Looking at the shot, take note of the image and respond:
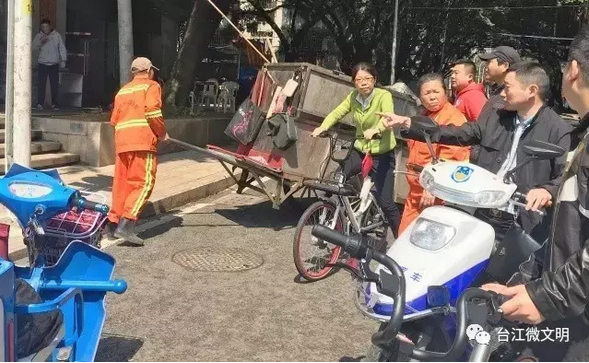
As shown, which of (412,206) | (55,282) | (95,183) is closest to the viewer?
(55,282)

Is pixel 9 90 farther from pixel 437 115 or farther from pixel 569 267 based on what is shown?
pixel 569 267

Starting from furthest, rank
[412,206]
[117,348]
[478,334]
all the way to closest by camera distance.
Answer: [412,206] → [117,348] → [478,334]

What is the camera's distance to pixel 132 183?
20.2 ft

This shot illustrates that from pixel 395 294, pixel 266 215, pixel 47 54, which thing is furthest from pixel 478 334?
pixel 47 54

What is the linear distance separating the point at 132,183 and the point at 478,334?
4.82 m

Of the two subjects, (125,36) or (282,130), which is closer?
(282,130)

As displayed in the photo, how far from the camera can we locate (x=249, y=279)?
17.6 feet

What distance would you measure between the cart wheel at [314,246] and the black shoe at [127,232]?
1749mm

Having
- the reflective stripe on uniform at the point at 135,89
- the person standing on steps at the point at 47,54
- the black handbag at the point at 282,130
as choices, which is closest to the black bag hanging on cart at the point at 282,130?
the black handbag at the point at 282,130

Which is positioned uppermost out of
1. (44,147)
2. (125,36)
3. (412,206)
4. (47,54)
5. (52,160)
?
(125,36)

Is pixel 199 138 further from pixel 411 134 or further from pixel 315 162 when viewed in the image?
pixel 411 134

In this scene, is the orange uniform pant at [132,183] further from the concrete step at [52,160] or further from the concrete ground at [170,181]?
the concrete step at [52,160]

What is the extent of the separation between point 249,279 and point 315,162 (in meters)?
1.97

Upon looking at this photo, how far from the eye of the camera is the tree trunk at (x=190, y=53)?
1288 centimetres
